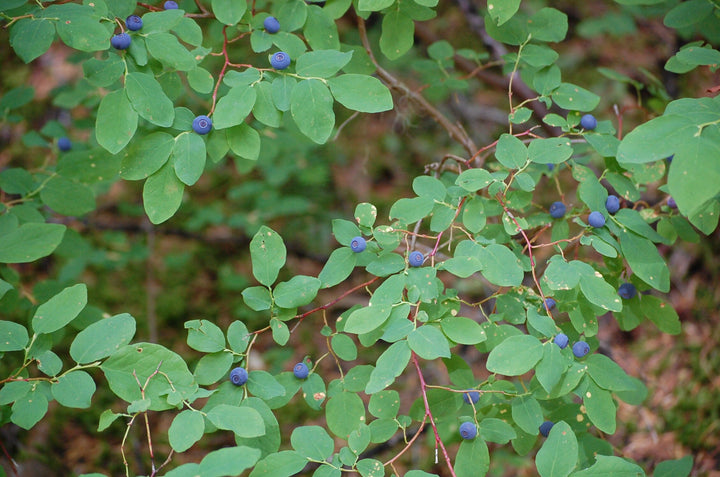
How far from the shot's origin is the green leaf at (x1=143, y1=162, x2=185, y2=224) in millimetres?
1274

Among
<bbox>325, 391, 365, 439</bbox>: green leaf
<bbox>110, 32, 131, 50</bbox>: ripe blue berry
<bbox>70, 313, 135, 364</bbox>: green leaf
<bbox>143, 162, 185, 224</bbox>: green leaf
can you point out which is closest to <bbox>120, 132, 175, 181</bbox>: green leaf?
<bbox>143, 162, 185, 224</bbox>: green leaf

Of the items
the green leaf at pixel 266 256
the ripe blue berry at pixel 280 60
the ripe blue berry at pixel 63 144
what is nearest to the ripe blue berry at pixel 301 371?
the green leaf at pixel 266 256

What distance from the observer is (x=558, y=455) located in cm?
111

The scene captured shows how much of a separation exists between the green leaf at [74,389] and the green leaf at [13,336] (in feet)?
0.37

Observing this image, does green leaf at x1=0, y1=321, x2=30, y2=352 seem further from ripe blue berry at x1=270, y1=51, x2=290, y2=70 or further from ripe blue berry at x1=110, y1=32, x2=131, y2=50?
ripe blue berry at x1=270, y1=51, x2=290, y2=70

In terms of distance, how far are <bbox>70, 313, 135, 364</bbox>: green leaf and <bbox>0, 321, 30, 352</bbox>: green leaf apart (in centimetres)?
11

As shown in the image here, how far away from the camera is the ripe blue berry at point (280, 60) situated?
130 cm

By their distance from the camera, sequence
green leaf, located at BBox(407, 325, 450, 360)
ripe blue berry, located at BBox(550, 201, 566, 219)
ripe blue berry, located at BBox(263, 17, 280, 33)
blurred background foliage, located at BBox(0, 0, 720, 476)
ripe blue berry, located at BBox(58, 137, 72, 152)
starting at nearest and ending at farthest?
green leaf, located at BBox(407, 325, 450, 360) → ripe blue berry, located at BBox(263, 17, 280, 33) → ripe blue berry, located at BBox(550, 201, 566, 219) → ripe blue berry, located at BBox(58, 137, 72, 152) → blurred background foliage, located at BBox(0, 0, 720, 476)

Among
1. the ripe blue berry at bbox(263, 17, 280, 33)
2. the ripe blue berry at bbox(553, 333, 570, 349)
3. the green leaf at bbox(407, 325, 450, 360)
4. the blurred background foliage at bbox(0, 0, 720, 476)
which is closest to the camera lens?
the green leaf at bbox(407, 325, 450, 360)

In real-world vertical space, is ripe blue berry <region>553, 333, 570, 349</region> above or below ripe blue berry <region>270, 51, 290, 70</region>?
below

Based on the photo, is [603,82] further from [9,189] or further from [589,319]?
[9,189]

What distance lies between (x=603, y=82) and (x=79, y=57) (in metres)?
3.19

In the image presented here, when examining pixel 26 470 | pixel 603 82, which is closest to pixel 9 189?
pixel 26 470

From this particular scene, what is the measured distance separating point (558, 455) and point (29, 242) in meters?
1.25
